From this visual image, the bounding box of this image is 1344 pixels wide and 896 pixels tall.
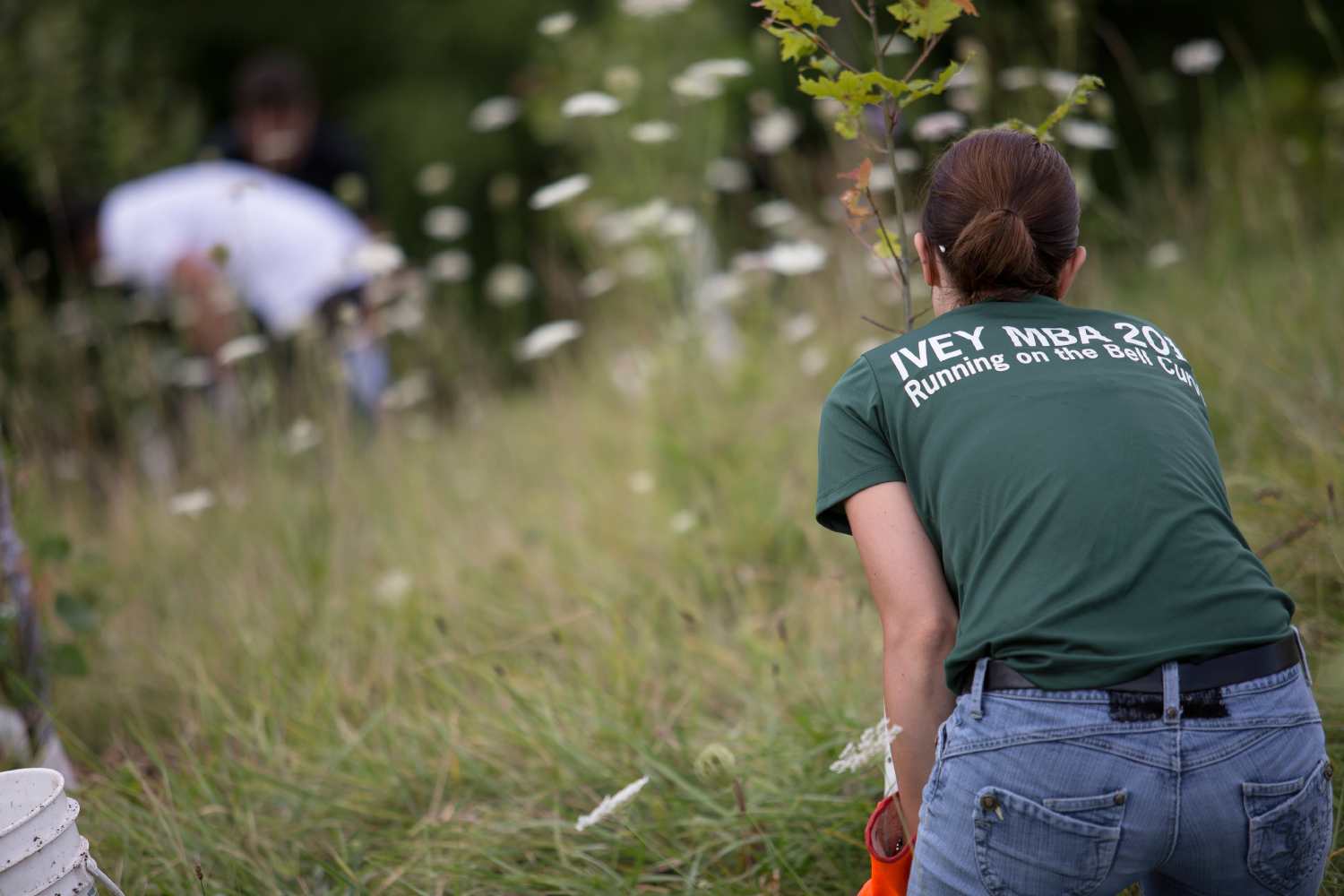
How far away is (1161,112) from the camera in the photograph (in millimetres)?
8734

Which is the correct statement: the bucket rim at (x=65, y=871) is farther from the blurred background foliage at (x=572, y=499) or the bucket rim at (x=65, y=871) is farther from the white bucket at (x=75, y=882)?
the blurred background foliage at (x=572, y=499)

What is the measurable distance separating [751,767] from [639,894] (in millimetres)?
376

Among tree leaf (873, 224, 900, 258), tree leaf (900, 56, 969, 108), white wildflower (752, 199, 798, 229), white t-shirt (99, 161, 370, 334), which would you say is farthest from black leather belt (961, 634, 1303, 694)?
white t-shirt (99, 161, 370, 334)

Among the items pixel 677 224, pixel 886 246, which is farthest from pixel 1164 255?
pixel 886 246

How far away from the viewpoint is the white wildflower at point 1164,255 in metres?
3.82

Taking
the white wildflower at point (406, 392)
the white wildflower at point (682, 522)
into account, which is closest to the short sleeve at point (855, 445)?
the white wildflower at point (682, 522)

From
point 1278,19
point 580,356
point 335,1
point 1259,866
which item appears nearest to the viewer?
point 1259,866

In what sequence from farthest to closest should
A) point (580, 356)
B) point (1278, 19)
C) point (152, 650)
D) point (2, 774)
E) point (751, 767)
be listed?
point (1278, 19), point (580, 356), point (152, 650), point (751, 767), point (2, 774)

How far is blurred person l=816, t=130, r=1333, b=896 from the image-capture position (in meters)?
1.45

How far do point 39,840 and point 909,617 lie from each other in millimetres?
1347

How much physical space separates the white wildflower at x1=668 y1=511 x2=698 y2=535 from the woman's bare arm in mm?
1545

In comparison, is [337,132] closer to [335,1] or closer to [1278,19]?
[335,1]

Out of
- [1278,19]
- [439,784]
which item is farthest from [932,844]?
[1278,19]

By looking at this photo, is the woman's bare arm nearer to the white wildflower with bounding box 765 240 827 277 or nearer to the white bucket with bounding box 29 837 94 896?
the white bucket with bounding box 29 837 94 896
